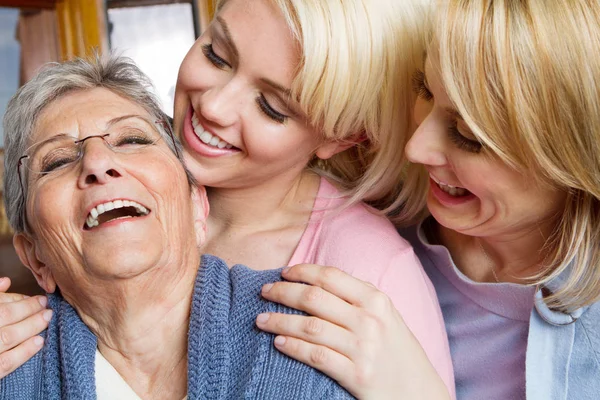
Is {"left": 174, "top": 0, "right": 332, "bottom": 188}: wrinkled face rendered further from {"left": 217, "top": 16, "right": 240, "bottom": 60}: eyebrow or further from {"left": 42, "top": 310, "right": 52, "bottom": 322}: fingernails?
{"left": 42, "top": 310, "right": 52, "bottom": 322}: fingernails

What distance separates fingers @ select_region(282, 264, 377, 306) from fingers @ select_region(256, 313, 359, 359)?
0.07 m

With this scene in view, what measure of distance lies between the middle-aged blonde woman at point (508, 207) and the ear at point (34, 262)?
0.54 m

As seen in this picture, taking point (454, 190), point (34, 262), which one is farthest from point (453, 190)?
point (34, 262)

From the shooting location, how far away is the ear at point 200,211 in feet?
5.61

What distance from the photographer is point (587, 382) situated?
5.03 ft

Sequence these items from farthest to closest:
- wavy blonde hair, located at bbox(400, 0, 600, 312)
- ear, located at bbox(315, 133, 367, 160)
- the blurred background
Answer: the blurred background < ear, located at bbox(315, 133, 367, 160) < wavy blonde hair, located at bbox(400, 0, 600, 312)

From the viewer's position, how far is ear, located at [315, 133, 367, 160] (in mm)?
1833

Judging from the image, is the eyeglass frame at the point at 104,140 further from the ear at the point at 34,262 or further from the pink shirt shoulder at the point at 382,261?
the pink shirt shoulder at the point at 382,261

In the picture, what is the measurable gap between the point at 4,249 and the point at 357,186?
4.52 m

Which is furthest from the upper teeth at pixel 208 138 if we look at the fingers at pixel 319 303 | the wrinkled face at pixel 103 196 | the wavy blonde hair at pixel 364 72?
the fingers at pixel 319 303

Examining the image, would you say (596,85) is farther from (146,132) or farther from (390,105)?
(146,132)

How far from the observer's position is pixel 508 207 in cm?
148

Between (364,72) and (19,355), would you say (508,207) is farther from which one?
(19,355)

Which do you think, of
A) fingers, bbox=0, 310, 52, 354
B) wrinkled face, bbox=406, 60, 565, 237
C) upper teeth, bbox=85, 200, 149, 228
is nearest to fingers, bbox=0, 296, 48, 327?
fingers, bbox=0, 310, 52, 354
